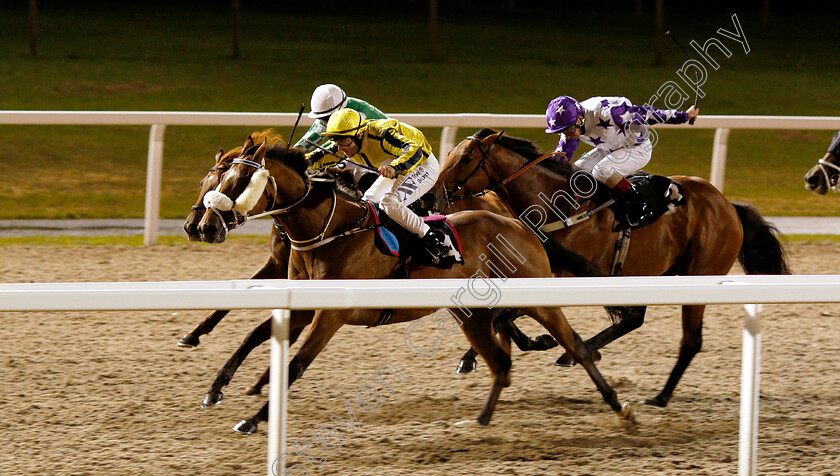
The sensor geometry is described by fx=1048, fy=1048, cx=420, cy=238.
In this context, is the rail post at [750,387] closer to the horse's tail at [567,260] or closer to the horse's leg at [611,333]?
the horse's tail at [567,260]

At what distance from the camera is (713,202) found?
5.71m

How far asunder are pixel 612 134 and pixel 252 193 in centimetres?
230

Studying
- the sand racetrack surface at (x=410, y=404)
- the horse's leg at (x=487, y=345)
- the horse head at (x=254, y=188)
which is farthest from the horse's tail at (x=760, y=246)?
the horse head at (x=254, y=188)

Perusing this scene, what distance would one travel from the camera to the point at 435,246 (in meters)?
4.63

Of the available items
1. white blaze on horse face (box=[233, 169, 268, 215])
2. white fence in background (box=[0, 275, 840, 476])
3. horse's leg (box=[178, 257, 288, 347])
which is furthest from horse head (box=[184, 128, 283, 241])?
white fence in background (box=[0, 275, 840, 476])

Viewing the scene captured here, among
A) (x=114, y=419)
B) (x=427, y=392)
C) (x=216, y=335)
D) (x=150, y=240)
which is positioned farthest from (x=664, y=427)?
(x=150, y=240)

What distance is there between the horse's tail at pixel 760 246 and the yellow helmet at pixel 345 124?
2.37m

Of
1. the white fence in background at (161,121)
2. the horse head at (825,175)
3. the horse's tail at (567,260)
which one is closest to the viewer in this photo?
the horse's tail at (567,260)

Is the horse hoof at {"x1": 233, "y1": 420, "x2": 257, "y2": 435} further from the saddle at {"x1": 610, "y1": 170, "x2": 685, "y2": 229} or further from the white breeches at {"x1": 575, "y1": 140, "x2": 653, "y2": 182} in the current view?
the white breeches at {"x1": 575, "y1": 140, "x2": 653, "y2": 182}

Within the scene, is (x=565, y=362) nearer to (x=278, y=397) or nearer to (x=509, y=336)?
(x=509, y=336)

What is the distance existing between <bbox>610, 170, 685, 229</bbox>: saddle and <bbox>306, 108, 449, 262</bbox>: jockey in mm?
1020

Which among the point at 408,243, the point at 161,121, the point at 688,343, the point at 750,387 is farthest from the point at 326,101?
the point at 750,387

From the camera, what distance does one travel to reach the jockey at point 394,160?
185 inches

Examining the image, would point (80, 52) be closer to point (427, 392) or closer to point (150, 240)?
point (150, 240)
